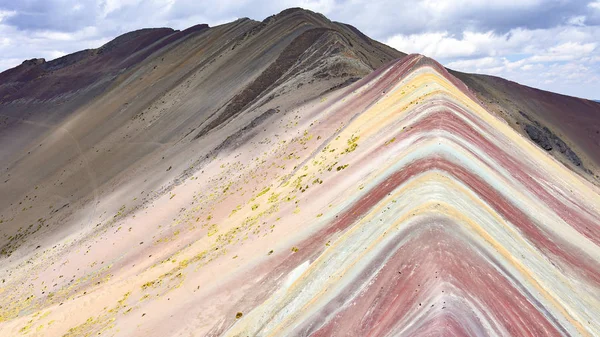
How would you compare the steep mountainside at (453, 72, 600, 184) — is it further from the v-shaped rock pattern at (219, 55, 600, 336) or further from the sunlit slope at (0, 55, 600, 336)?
the v-shaped rock pattern at (219, 55, 600, 336)

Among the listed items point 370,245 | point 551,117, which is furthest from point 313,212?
point 551,117

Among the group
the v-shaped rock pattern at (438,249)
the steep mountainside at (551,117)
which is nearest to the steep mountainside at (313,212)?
the v-shaped rock pattern at (438,249)

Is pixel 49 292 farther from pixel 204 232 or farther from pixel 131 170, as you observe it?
pixel 131 170

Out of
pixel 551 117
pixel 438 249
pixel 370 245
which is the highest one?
pixel 438 249

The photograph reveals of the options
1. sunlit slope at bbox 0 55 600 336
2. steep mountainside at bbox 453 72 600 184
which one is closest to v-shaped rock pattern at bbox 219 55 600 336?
sunlit slope at bbox 0 55 600 336

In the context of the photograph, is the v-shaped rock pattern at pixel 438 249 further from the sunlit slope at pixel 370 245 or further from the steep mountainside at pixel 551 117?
the steep mountainside at pixel 551 117

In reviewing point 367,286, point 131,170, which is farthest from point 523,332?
point 131,170

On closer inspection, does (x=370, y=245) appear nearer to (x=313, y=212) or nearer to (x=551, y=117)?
(x=313, y=212)
